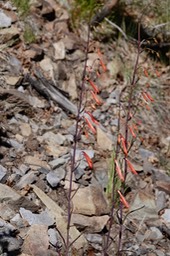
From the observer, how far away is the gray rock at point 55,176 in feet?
15.5

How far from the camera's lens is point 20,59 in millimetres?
5938

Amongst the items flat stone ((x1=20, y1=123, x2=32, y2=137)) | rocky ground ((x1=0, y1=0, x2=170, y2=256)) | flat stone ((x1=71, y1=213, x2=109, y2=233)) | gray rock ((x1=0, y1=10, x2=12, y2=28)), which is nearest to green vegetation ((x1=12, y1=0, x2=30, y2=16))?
rocky ground ((x1=0, y1=0, x2=170, y2=256))

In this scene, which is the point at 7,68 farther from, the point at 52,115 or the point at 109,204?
the point at 109,204

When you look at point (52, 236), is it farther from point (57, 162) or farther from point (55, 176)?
point (57, 162)

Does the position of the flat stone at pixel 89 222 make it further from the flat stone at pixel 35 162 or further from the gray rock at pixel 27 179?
the flat stone at pixel 35 162

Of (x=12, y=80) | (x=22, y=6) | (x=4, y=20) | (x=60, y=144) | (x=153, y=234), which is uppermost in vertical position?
(x=22, y=6)

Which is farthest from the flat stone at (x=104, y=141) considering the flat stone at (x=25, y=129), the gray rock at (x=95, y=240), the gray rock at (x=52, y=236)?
the gray rock at (x=52, y=236)

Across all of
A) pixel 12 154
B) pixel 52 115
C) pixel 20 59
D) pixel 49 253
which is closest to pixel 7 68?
pixel 20 59

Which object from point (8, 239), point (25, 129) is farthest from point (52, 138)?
point (8, 239)

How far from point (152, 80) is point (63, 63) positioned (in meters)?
1.36

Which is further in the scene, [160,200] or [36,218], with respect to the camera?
[160,200]

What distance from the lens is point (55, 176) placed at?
4.80 metres

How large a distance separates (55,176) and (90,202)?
41 cm

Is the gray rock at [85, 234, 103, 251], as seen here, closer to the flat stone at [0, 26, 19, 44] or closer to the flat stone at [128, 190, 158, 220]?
the flat stone at [128, 190, 158, 220]
